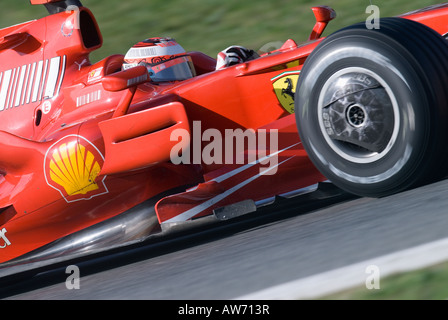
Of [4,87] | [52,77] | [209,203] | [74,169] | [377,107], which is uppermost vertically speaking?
[377,107]

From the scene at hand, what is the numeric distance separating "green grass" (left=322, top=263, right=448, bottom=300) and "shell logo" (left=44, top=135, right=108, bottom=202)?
2.10 meters

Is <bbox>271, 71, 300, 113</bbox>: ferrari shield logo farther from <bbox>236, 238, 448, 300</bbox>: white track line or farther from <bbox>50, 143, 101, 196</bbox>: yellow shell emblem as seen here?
<bbox>236, 238, 448, 300</bbox>: white track line

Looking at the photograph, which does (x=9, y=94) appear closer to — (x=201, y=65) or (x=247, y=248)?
(x=201, y=65)

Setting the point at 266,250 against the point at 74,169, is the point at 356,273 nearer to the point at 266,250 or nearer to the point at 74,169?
the point at 266,250

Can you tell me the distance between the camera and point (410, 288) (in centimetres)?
243

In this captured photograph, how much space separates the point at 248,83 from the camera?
4.08 meters

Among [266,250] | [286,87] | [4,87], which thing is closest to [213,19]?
[4,87]

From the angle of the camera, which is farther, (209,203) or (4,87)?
(4,87)

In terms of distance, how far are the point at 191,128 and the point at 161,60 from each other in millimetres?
821

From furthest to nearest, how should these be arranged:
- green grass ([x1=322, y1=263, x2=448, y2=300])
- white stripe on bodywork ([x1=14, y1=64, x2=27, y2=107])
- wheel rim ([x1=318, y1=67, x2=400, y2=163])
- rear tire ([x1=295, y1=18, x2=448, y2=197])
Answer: white stripe on bodywork ([x1=14, y1=64, x2=27, y2=107]) → wheel rim ([x1=318, y1=67, x2=400, y2=163]) → rear tire ([x1=295, y1=18, x2=448, y2=197]) → green grass ([x1=322, y1=263, x2=448, y2=300])

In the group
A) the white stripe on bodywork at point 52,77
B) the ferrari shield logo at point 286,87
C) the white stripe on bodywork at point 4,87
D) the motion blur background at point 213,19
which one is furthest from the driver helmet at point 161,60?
the motion blur background at point 213,19

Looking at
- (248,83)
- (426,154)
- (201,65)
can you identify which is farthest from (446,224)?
(201,65)

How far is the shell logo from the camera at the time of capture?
169 inches

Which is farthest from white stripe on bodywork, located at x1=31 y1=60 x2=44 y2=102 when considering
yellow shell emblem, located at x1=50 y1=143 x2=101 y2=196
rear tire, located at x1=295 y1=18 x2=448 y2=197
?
rear tire, located at x1=295 y1=18 x2=448 y2=197
